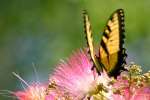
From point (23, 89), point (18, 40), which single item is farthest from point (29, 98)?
point (18, 40)

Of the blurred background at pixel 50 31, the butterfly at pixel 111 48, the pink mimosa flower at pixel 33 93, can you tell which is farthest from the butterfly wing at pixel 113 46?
the blurred background at pixel 50 31

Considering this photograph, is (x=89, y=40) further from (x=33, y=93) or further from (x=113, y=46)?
(x=33, y=93)

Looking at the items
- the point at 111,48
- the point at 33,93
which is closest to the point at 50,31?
the point at 33,93

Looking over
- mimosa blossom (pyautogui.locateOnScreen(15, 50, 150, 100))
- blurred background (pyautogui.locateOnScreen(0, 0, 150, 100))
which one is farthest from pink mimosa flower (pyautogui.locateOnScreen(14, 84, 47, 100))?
blurred background (pyautogui.locateOnScreen(0, 0, 150, 100))

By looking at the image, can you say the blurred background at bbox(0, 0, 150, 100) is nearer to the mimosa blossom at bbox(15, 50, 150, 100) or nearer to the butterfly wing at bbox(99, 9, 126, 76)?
the mimosa blossom at bbox(15, 50, 150, 100)

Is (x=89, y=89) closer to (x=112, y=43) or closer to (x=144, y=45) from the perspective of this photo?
(x=112, y=43)

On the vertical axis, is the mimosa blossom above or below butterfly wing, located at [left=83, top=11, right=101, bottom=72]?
below
